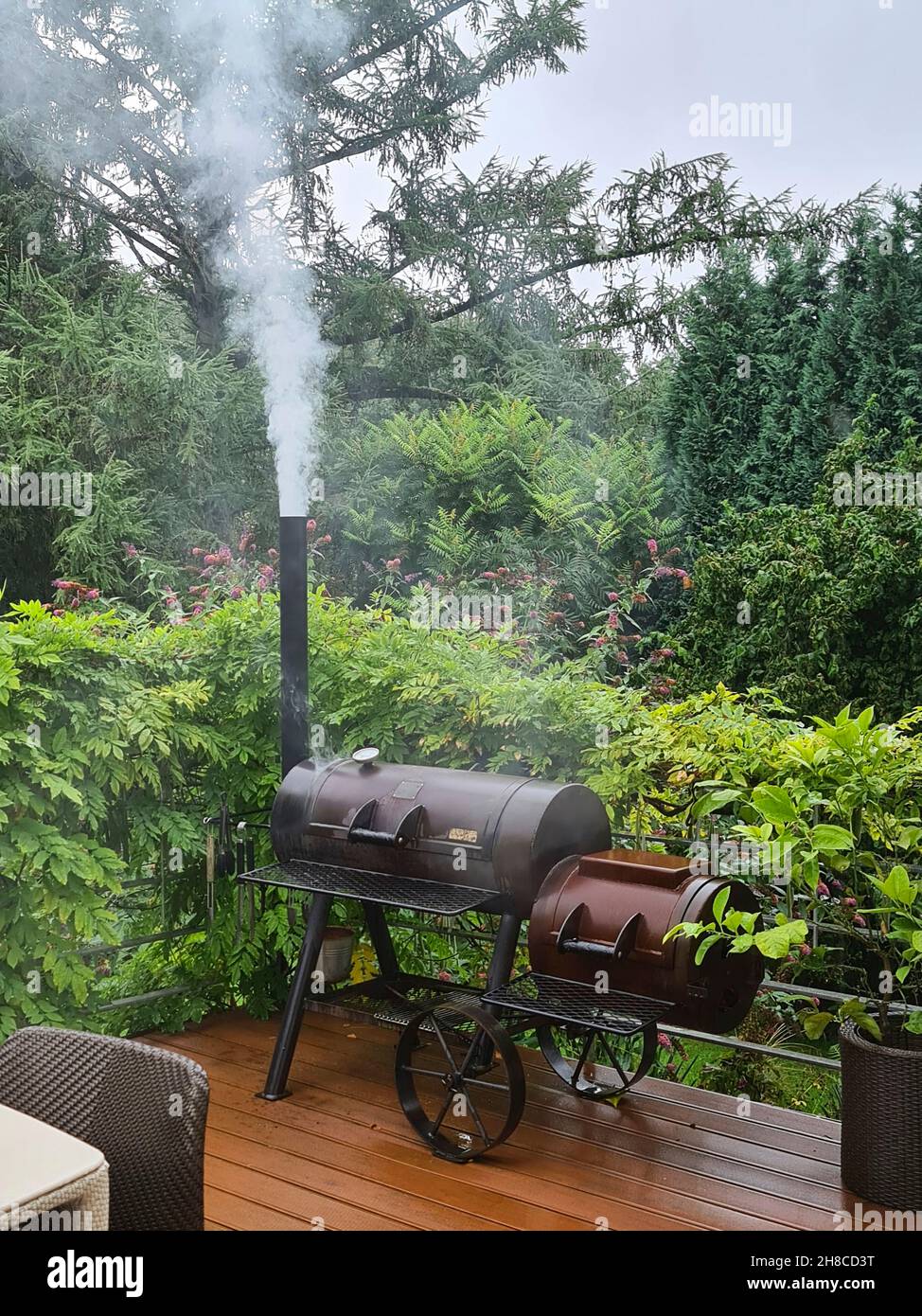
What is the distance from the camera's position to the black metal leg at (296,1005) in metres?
3.30

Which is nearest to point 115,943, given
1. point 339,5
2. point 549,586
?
point 549,586

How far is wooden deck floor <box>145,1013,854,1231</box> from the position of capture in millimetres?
2637

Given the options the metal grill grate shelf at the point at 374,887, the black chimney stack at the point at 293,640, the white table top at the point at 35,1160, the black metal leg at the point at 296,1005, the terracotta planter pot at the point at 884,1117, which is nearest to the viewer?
the white table top at the point at 35,1160

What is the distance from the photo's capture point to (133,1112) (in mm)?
1650

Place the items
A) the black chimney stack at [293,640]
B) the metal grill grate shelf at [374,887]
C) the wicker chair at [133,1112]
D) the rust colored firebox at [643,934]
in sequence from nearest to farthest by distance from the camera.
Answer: the wicker chair at [133,1112] < the rust colored firebox at [643,934] < the metal grill grate shelf at [374,887] < the black chimney stack at [293,640]

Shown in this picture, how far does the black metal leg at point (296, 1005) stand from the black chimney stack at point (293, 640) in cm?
48

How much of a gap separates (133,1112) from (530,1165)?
4.99 ft

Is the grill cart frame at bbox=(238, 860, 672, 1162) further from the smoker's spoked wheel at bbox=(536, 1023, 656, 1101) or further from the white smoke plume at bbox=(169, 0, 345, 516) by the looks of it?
the white smoke plume at bbox=(169, 0, 345, 516)

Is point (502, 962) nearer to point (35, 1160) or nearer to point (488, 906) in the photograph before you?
point (488, 906)

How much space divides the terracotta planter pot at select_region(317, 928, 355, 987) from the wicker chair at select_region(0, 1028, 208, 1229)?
2.20m

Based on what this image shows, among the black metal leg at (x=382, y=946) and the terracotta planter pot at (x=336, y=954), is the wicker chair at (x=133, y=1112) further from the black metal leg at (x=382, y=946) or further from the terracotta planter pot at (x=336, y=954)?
the terracotta planter pot at (x=336, y=954)

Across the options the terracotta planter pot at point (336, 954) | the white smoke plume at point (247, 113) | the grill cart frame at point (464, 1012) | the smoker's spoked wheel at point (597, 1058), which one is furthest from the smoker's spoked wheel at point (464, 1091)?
the white smoke plume at point (247, 113)

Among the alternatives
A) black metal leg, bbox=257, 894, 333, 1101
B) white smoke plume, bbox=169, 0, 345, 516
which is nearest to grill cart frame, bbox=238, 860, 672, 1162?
black metal leg, bbox=257, 894, 333, 1101
